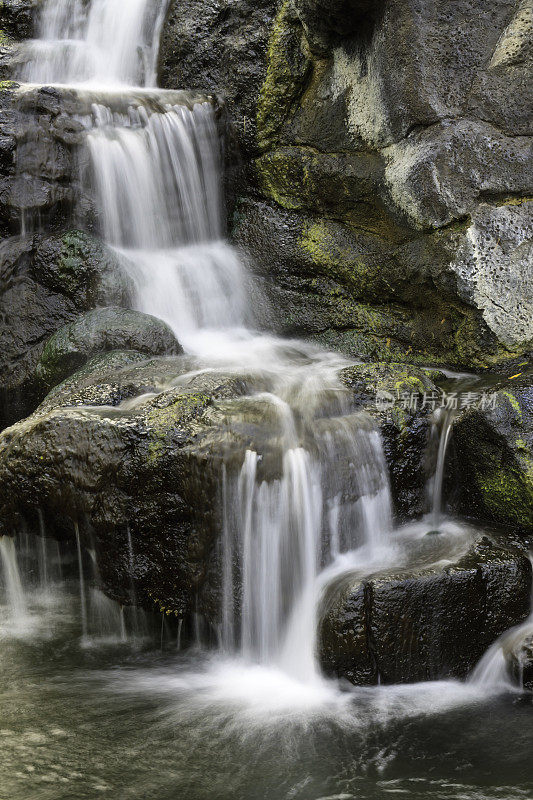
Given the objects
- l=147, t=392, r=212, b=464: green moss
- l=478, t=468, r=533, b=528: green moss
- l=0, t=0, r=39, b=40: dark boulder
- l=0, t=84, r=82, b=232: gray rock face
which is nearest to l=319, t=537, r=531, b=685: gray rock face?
l=478, t=468, r=533, b=528: green moss

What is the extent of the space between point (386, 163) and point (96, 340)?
8.56ft

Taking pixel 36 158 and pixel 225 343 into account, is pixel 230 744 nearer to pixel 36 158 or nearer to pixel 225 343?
pixel 225 343

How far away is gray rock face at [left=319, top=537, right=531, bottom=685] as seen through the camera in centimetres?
359

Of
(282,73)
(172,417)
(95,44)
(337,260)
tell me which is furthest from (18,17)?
(172,417)

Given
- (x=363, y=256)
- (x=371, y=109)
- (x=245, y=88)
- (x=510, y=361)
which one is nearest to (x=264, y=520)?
(x=510, y=361)

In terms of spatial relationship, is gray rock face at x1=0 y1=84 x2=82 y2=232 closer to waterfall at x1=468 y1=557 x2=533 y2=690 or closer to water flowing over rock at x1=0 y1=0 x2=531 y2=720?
water flowing over rock at x1=0 y1=0 x2=531 y2=720

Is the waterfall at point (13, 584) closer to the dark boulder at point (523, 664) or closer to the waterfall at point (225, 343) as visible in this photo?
the waterfall at point (225, 343)

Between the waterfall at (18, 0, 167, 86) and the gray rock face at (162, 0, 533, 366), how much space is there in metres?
0.27

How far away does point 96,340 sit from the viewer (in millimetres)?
5246

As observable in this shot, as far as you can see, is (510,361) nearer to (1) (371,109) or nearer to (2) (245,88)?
(1) (371,109)

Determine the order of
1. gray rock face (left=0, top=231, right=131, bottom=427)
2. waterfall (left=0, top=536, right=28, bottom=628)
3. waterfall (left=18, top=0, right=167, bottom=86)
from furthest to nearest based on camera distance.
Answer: waterfall (left=18, top=0, right=167, bottom=86), gray rock face (left=0, top=231, right=131, bottom=427), waterfall (left=0, top=536, right=28, bottom=628)

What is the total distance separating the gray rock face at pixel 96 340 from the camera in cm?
524

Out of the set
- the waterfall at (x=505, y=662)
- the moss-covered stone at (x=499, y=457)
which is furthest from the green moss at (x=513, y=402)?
the waterfall at (x=505, y=662)

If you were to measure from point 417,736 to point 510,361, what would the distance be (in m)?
2.99
